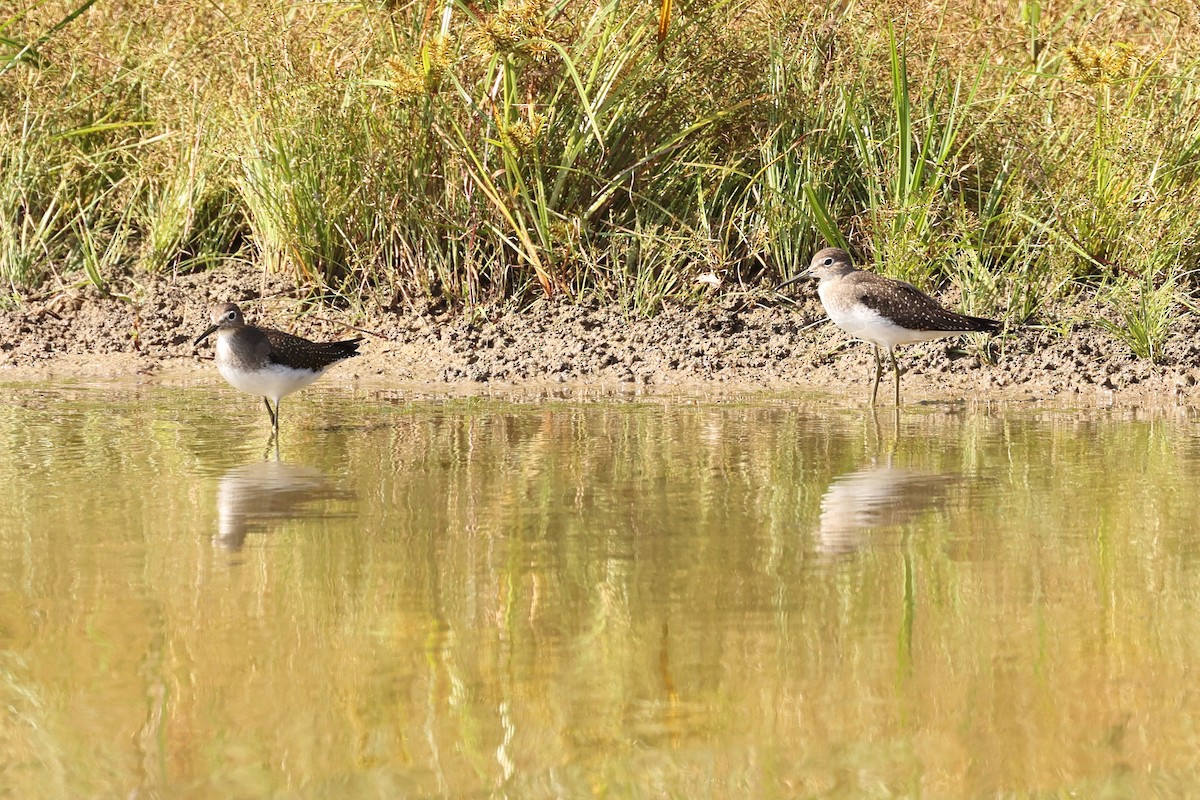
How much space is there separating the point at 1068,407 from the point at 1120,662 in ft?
15.1

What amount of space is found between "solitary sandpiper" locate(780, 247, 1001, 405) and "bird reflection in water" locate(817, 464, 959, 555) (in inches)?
86.5

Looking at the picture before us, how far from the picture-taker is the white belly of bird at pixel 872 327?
8.62 meters

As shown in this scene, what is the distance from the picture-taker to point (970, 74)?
33.7 feet

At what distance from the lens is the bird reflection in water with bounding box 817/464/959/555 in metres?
5.18

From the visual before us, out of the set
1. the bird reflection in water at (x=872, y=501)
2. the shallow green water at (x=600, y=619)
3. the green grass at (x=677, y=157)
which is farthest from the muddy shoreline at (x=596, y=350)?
the bird reflection in water at (x=872, y=501)

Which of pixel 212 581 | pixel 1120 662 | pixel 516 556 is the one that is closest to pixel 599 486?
pixel 516 556

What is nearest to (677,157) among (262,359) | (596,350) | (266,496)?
(596,350)

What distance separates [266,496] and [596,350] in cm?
374

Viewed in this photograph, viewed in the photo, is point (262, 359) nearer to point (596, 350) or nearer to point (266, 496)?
point (266, 496)

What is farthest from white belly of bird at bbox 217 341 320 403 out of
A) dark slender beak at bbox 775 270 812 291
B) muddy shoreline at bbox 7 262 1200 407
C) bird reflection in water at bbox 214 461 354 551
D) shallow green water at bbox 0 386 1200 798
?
dark slender beak at bbox 775 270 812 291

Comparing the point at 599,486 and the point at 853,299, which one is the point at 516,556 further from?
the point at 853,299

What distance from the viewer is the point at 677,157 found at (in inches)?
394

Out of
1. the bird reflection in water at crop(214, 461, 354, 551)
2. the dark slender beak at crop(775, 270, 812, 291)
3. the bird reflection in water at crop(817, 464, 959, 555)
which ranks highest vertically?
the dark slender beak at crop(775, 270, 812, 291)

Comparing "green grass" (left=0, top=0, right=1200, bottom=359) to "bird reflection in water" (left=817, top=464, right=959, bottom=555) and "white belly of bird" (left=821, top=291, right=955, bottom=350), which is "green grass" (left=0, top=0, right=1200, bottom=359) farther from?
"bird reflection in water" (left=817, top=464, right=959, bottom=555)
